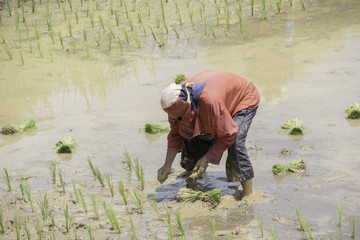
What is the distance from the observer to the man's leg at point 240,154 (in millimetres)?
4277

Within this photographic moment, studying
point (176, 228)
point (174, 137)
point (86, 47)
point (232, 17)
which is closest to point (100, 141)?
point (174, 137)

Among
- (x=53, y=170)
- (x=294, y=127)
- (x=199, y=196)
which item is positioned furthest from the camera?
(x=294, y=127)

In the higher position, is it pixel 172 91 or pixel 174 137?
pixel 172 91

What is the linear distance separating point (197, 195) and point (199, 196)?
0.10 ft

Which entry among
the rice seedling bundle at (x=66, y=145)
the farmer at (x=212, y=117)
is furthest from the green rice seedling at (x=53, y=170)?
the farmer at (x=212, y=117)

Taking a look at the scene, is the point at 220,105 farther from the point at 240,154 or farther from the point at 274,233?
the point at 274,233

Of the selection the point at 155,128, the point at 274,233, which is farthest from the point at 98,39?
the point at 274,233

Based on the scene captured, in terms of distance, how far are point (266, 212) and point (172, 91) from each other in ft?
4.04

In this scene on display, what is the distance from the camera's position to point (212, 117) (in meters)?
3.96

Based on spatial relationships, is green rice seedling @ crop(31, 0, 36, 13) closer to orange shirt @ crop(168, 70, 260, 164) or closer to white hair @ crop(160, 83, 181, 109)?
orange shirt @ crop(168, 70, 260, 164)

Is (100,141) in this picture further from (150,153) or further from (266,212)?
(266,212)

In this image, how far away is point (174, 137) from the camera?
4430mm

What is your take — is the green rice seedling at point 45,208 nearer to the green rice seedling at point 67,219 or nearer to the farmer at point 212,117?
the green rice seedling at point 67,219

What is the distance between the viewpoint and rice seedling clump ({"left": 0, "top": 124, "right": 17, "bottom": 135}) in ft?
20.9
